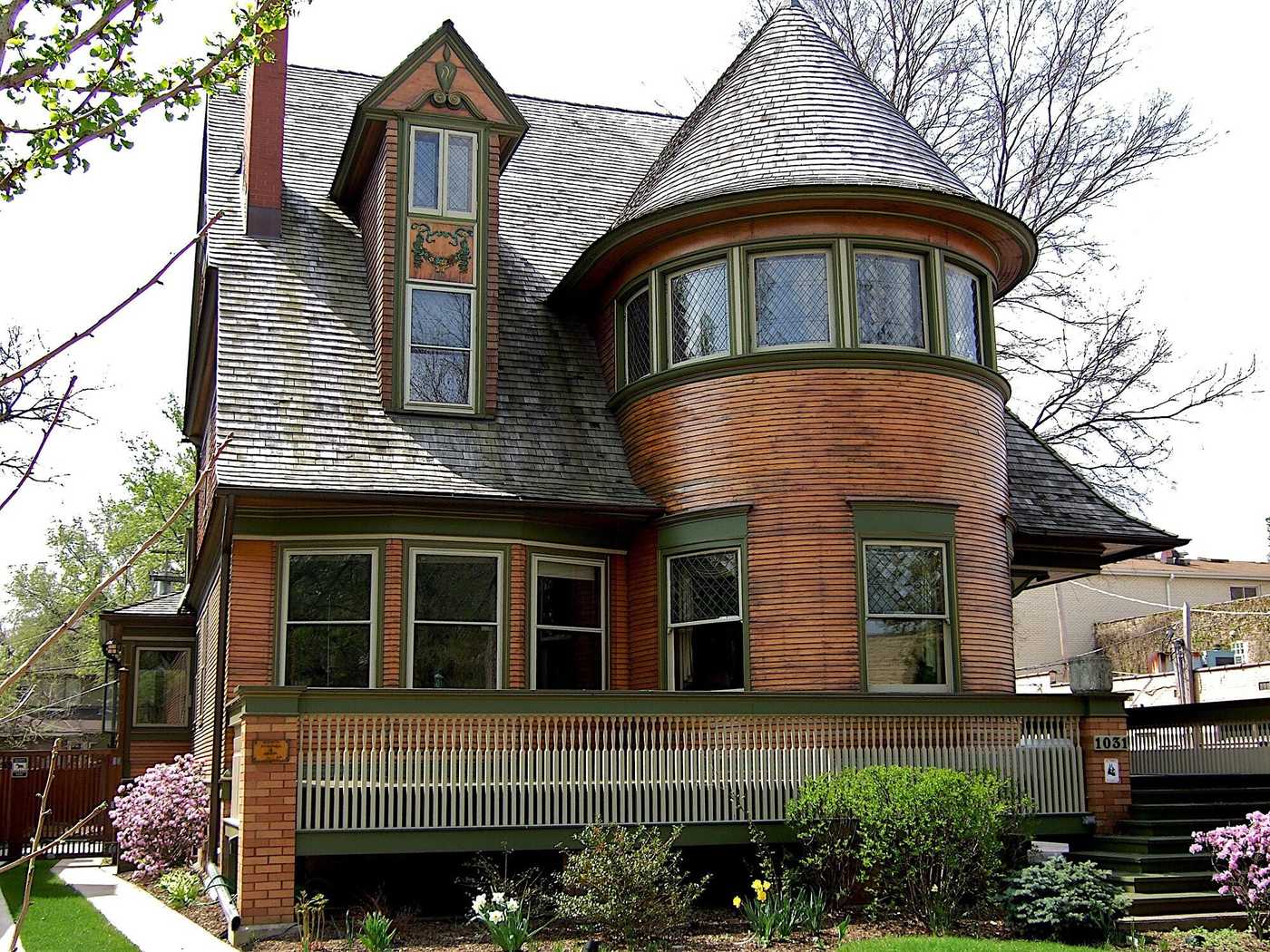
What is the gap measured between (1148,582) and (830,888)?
50.7m

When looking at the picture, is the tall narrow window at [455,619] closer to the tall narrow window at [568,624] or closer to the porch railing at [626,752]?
the tall narrow window at [568,624]

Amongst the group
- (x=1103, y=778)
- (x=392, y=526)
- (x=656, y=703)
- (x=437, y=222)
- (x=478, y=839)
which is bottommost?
(x=478, y=839)

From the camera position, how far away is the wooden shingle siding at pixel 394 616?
1584 cm

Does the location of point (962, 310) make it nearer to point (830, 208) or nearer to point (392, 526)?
point (830, 208)

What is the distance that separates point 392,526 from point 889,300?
6.61 m

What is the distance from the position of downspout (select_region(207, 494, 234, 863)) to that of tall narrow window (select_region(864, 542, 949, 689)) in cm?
740

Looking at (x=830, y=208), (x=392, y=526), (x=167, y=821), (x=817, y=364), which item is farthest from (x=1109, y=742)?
(x=167, y=821)

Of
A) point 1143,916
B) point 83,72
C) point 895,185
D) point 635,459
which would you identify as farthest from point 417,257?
point 83,72

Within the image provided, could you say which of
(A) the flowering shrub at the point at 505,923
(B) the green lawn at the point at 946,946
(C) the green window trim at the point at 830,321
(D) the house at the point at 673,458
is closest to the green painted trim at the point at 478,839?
(D) the house at the point at 673,458

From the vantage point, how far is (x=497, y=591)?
16.4m

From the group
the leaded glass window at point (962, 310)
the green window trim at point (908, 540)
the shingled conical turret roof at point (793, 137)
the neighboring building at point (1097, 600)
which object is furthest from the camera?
the neighboring building at point (1097, 600)

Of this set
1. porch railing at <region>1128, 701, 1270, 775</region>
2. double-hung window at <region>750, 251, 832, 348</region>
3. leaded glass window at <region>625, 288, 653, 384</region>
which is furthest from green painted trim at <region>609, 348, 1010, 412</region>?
porch railing at <region>1128, 701, 1270, 775</region>

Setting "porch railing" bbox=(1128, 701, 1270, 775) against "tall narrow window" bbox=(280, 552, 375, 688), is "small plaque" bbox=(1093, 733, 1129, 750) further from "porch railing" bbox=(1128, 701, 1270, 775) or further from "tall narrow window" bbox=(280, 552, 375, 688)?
"tall narrow window" bbox=(280, 552, 375, 688)

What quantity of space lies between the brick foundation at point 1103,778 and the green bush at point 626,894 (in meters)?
4.90
